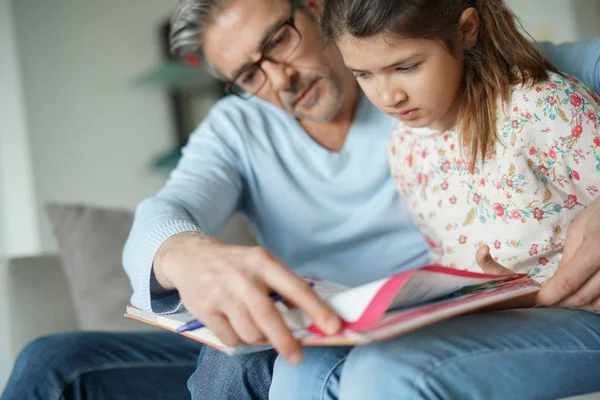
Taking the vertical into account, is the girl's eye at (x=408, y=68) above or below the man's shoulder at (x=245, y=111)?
above

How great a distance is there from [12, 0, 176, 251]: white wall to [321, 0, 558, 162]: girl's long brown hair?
86.0 inches

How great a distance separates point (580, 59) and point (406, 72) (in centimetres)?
38

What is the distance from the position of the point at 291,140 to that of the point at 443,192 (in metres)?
0.43

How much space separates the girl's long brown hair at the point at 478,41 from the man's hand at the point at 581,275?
0.84ft

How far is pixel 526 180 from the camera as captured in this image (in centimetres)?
104

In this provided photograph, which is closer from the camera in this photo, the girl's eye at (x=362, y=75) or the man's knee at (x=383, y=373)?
the man's knee at (x=383, y=373)

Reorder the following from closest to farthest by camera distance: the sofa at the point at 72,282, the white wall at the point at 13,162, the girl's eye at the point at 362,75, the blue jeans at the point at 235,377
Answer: the blue jeans at the point at 235,377, the girl's eye at the point at 362,75, the sofa at the point at 72,282, the white wall at the point at 13,162

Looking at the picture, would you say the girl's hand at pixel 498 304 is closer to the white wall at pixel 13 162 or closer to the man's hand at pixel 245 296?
the man's hand at pixel 245 296

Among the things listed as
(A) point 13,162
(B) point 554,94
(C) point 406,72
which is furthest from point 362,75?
(A) point 13,162

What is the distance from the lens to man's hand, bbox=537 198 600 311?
82cm

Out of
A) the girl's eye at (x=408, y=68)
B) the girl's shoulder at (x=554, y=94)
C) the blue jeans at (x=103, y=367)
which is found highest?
the girl's eye at (x=408, y=68)

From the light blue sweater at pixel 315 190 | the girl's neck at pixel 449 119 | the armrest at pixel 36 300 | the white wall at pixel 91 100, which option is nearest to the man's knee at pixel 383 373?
the girl's neck at pixel 449 119

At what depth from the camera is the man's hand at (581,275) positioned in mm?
818

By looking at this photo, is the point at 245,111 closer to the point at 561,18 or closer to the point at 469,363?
the point at 469,363
